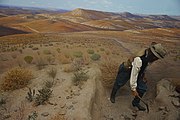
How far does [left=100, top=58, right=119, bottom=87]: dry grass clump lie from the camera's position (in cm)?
400

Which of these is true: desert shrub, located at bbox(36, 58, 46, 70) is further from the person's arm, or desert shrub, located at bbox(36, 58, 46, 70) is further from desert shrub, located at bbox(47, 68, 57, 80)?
the person's arm

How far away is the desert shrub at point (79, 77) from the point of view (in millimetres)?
3795

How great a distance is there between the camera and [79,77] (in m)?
3.81

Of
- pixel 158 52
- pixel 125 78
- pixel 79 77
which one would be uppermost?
pixel 158 52

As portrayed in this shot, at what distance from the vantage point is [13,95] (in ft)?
11.1

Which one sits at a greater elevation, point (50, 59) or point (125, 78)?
point (50, 59)

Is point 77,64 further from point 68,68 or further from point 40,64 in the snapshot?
point 40,64

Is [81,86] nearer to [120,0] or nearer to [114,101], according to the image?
[114,101]

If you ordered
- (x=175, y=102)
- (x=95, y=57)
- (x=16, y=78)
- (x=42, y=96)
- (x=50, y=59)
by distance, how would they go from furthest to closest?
(x=95, y=57), (x=175, y=102), (x=50, y=59), (x=16, y=78), (x=42, y=96)

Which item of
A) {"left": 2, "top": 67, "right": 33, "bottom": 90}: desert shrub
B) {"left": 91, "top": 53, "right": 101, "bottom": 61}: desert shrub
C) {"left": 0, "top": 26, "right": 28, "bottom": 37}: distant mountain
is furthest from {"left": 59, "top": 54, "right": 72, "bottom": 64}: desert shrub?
{"left": 0, "top": 26, "right": 28, "bottom": 37}: distant mountain

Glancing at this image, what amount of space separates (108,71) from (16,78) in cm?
155

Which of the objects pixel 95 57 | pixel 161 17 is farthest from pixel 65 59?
Result: pixel 161 17

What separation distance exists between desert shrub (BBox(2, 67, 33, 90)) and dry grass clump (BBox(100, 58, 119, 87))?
49.1 inches

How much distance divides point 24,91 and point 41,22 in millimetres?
1145
